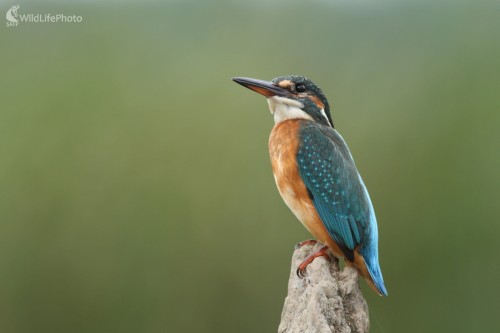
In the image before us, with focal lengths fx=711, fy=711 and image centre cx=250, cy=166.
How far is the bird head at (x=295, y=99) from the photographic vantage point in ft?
12.3

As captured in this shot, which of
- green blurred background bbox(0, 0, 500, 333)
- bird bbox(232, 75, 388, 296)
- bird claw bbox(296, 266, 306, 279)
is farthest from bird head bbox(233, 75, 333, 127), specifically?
green blurred background bbox(0, 0, 500, 333)

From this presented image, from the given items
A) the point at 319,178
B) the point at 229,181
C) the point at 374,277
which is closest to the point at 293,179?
the point at 319,178

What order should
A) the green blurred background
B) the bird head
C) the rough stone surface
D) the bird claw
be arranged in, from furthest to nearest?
the green blurred background → the bird head → the bird claw → the rough stone surface

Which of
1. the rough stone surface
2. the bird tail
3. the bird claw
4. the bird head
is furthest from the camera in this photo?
the bird head

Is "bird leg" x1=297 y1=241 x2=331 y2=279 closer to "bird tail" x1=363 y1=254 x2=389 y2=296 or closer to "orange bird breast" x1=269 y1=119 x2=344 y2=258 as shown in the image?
"orange bird breast" x1=269 y1=119 x2=344 y2=258

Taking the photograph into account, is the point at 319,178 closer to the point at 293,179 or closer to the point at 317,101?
the point at 293,179

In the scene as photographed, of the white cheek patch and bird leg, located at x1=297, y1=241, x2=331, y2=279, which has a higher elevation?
the white cheek patch

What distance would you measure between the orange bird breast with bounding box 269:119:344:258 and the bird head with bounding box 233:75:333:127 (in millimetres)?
57

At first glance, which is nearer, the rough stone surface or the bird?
the rough stone surface

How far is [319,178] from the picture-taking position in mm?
3580

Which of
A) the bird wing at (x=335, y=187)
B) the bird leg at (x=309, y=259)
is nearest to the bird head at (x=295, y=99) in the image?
the bird wing at (x=335, y=187)

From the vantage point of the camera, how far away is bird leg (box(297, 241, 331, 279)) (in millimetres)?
3432

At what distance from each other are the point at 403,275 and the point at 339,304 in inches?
113

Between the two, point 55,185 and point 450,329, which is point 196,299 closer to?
point 55,185
